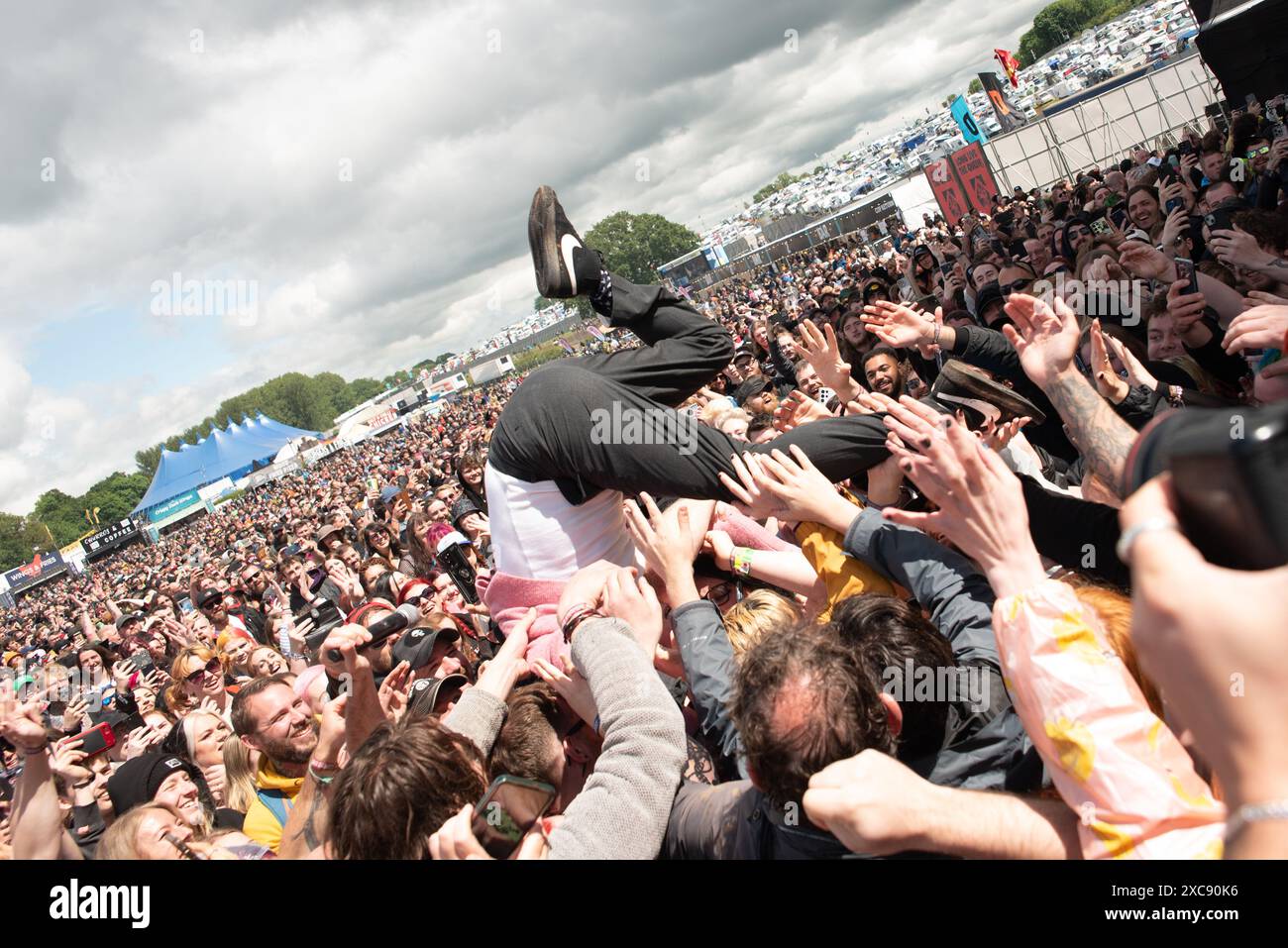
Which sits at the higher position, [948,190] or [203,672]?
[948,190]

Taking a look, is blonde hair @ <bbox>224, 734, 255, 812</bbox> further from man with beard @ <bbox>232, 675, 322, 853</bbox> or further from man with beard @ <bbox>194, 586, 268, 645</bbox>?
man with beard @ <bbox>194, 586, 268, 645</bbox>

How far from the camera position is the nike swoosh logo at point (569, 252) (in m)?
2.61

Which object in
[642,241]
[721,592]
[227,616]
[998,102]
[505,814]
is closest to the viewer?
[505,814]

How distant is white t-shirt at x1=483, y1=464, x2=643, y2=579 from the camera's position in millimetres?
2516

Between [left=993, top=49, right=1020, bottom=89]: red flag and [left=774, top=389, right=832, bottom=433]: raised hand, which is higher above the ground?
[left=993, top=49, right=1020, bottom=89]: red flag

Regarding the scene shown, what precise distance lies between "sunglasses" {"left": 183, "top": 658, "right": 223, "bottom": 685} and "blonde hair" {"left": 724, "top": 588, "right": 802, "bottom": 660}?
16.5 ft

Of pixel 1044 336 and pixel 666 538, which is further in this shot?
pixel 1044 336

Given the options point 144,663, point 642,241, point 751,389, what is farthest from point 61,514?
point 751,389

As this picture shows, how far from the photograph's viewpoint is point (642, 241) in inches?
3674

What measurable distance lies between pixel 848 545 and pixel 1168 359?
271 cm

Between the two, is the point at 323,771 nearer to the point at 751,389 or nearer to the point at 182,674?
the point at 182,674

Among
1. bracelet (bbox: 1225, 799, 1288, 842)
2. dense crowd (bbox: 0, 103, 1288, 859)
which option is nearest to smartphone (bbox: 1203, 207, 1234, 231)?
dense crowd (bbox: 0, 103, 1288, 859)

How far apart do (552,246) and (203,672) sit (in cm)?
520
